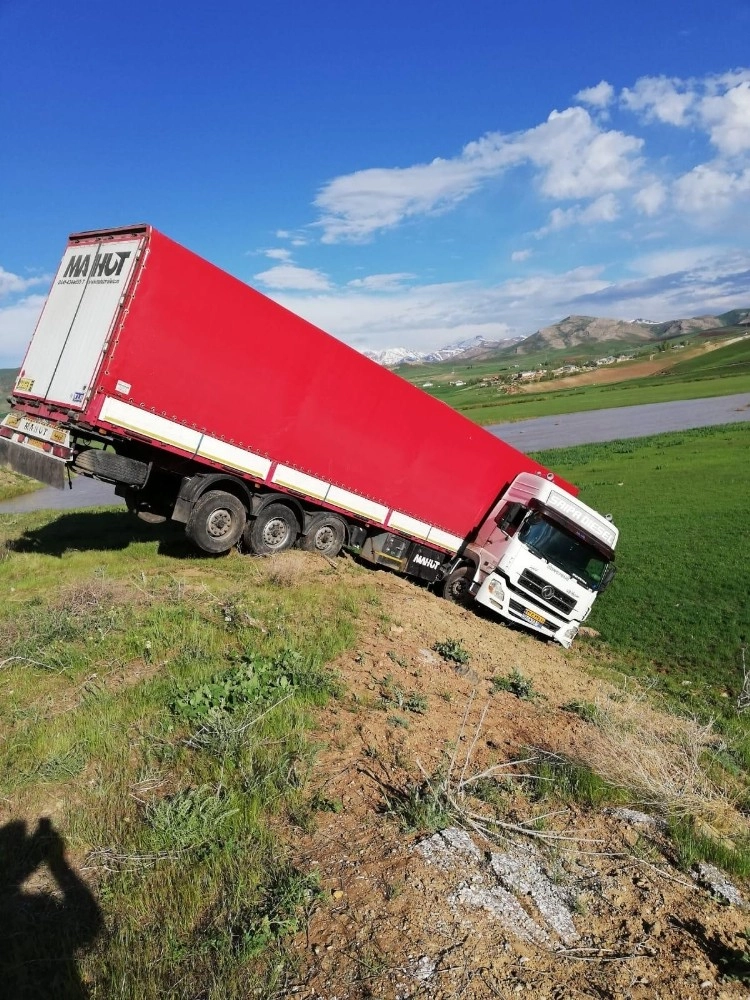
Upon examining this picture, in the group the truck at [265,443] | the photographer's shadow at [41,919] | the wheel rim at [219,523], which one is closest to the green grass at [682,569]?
the truck at [265,443]

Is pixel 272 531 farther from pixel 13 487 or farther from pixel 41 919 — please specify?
pixel 13 487

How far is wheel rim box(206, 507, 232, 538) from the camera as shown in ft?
34.0

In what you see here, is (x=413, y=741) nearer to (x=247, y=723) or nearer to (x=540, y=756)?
(x=540, y=756)

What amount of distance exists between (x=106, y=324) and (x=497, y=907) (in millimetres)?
8524

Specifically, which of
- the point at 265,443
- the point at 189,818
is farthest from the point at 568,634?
the point at 189,818

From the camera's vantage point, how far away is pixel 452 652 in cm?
838

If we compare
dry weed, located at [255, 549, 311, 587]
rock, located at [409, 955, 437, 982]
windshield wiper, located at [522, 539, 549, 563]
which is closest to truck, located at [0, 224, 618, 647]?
windshield wiper, located at [522, 539, 549, 563]

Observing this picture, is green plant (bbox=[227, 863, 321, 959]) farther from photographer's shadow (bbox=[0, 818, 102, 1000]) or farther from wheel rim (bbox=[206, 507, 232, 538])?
wheel rim (bbox=[206, 507, 232, 538])

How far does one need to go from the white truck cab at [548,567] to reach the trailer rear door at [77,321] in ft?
27.4

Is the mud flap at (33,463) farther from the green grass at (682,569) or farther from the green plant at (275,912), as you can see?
the green grass at (682,569)

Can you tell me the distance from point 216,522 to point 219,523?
0.06 m

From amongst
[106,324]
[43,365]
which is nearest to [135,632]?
[106,324]

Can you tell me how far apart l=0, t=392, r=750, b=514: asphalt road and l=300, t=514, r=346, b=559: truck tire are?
73.4 feet

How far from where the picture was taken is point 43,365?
9.71m
